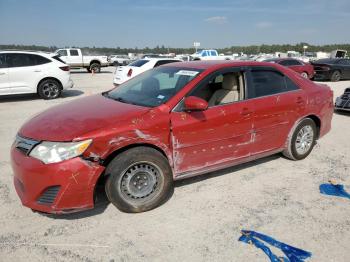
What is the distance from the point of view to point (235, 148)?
422 cm

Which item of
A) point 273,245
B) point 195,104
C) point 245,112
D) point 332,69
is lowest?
point 273,245

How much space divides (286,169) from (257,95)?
1.28m

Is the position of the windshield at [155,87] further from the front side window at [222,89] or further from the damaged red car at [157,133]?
the front side window at [222,89]

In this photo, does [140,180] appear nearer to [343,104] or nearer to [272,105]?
[272,105]

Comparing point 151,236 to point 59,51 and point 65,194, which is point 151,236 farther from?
point 59,51

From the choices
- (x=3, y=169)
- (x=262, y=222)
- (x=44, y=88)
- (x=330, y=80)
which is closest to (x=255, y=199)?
(x=262, y=222)

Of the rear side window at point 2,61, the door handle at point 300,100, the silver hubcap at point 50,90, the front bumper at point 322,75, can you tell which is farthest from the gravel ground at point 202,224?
the front bumper at point 322,75

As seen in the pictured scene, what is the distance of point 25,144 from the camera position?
11.0 ft

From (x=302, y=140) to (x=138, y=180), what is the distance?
295 cm

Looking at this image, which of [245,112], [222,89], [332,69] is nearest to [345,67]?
[332,69]

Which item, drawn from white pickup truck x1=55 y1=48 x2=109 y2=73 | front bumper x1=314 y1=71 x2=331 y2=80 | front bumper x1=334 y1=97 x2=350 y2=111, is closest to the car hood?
front bumper x1=334 y1=97 x2=350 y2=111

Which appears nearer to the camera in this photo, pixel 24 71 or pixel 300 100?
pixel 300 100

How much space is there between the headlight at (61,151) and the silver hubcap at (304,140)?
339 cm

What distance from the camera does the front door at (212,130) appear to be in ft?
12.2
